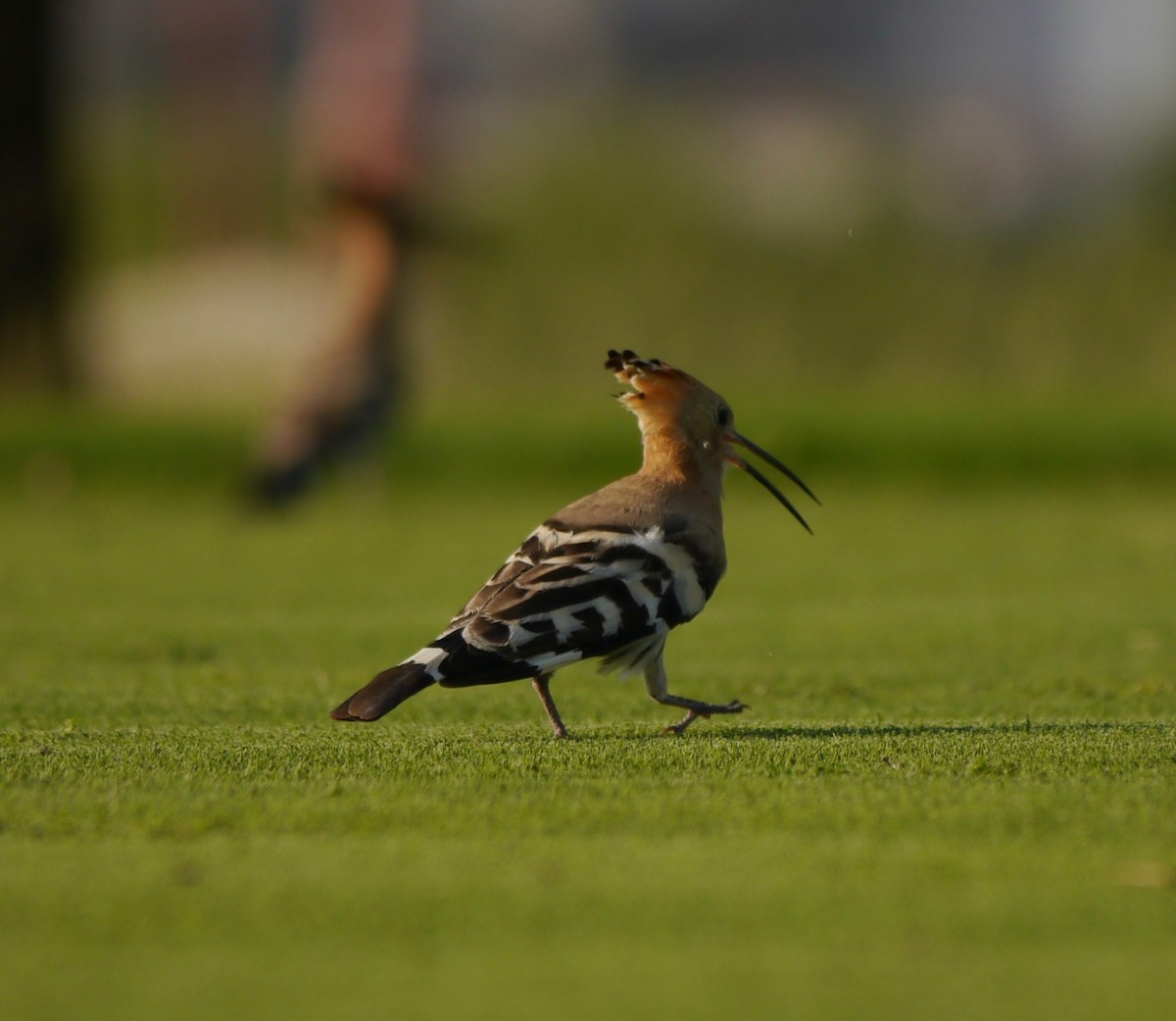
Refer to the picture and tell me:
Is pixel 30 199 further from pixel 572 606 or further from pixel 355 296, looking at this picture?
pixel 572 606

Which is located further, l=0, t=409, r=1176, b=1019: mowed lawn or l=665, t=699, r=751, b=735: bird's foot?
l=665, t=699, r=751, b=735: bird's foot

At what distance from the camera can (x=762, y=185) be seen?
82.2 ft

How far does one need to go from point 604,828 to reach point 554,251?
1483cm

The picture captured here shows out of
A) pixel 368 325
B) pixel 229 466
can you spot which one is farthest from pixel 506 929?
pixel 229 466

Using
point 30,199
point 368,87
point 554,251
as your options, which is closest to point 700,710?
point 368,87

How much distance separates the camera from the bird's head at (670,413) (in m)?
4.06

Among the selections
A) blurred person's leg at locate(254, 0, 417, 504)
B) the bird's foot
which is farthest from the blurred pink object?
the bird's foot

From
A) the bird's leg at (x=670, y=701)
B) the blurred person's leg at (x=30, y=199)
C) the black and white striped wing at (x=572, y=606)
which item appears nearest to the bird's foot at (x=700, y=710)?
the bird's leg at (x=670, y=701)

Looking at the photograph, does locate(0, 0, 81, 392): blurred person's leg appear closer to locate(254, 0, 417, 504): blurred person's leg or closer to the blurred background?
the blurred background

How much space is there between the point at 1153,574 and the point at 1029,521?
2.21 metres

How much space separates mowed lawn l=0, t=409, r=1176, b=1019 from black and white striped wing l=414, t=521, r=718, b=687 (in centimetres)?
16

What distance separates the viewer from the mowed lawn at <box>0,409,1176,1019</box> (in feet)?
6.89

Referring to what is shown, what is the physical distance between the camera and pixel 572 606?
11.8 ft

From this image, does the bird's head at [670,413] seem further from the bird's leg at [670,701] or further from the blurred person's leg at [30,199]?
the blurred person's leg at [30,199]
